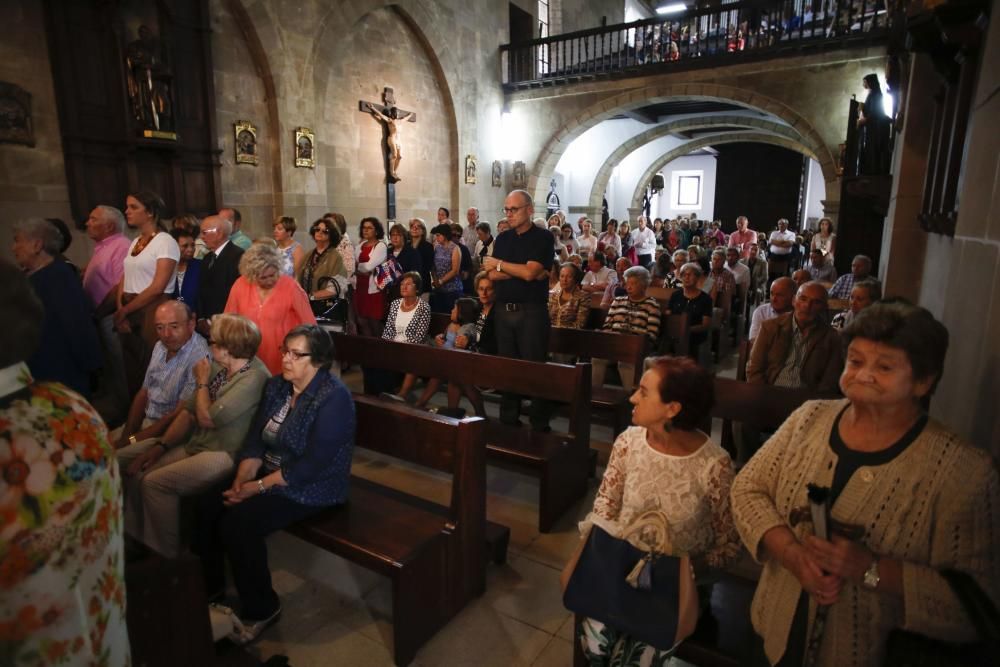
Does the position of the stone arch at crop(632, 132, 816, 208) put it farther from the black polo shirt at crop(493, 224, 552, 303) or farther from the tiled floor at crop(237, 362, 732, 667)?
the tiled floor at crop(237, 362, 732, 667)

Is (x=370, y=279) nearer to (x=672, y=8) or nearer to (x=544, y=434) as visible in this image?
(x=544, y=434)

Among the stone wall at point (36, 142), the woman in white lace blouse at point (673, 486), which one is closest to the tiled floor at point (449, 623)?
the woman in white lace blouse at point (673, 486)

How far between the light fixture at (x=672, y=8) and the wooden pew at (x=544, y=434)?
2111cm

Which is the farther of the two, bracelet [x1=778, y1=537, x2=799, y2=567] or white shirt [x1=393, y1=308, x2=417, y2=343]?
white shirt [x1=393, y1=308, x2=417, y2=343]

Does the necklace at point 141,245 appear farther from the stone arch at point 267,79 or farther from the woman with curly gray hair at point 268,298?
the stone arch at point 267,79

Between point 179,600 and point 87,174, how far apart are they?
250 inches

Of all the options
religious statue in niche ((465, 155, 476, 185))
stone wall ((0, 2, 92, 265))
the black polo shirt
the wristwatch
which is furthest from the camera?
religious statue in niche ((465, 155, 476, 185))

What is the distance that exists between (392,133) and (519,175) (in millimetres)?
3641

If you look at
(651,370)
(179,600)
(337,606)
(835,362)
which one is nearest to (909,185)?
(835,362)

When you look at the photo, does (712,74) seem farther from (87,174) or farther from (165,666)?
(165,666)

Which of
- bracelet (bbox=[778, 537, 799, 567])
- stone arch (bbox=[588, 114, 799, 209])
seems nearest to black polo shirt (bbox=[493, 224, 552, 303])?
bracelet (bbox=[778, 537, 799, 567])

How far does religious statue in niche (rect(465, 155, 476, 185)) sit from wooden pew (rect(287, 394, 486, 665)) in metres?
9.95

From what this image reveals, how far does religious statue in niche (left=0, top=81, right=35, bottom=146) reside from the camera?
543cm

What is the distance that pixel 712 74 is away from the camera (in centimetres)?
1043
